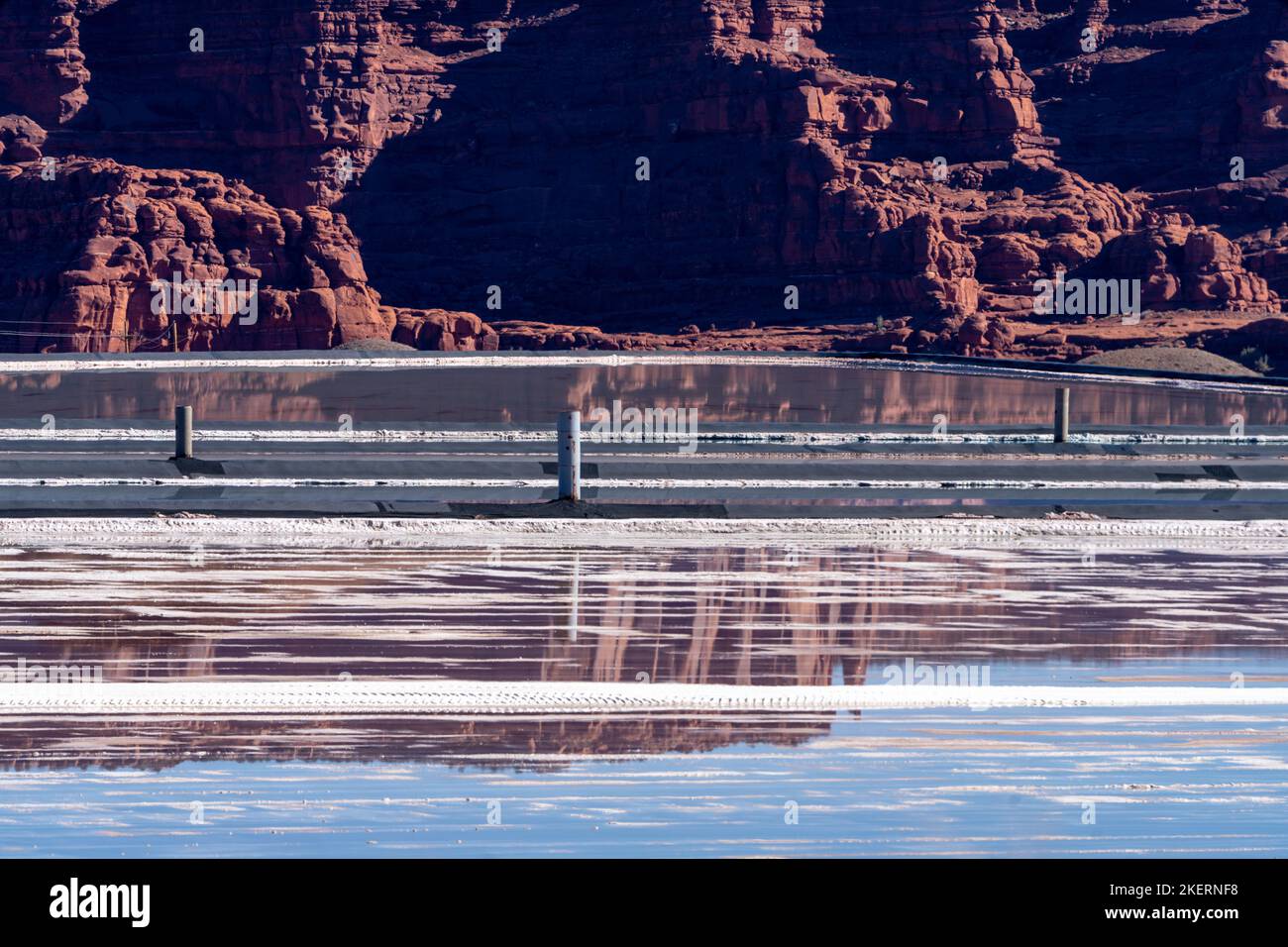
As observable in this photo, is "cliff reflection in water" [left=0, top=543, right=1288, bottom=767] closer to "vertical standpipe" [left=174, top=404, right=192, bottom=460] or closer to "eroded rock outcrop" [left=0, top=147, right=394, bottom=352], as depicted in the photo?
"vertical standpipe" [left=174, top=404, right=192, bottom=460]

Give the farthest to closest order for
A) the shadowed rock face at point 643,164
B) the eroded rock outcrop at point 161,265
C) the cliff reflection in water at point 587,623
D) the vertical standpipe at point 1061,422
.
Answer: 1. the shadowed rock face at point 643,164
2. the eroded rock outcrop at point 161,265
3. the vertical standpipe at point 1061,422
4. the cliff reflection in water at point 587,623

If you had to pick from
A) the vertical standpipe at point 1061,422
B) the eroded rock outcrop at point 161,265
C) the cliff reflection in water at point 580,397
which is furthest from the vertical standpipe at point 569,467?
the eroded rock outcrop at point 161,265

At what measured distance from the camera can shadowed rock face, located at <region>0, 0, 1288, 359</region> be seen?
112 m

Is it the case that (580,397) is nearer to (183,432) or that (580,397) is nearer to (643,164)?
(183,432)

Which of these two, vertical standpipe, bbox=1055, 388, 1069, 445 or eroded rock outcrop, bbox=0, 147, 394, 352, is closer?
vertical standpipe, bbox=1055, 388, 1069, 445

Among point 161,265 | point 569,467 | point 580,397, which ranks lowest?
point 580,397

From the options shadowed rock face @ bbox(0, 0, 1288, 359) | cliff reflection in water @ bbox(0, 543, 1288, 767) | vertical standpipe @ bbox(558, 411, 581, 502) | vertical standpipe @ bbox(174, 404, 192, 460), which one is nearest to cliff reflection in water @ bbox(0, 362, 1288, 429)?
vertical standpipe @ bbox(174, 404, 192, 460)

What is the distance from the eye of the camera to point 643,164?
5728 inches

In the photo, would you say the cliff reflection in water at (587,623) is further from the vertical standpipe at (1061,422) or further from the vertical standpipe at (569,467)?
the vertical standpipe at (1061,422)

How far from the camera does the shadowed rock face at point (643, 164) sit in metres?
112

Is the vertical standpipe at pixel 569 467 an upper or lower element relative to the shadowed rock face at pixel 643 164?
lower

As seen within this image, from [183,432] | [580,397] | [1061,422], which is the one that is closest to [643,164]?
[580,397]
